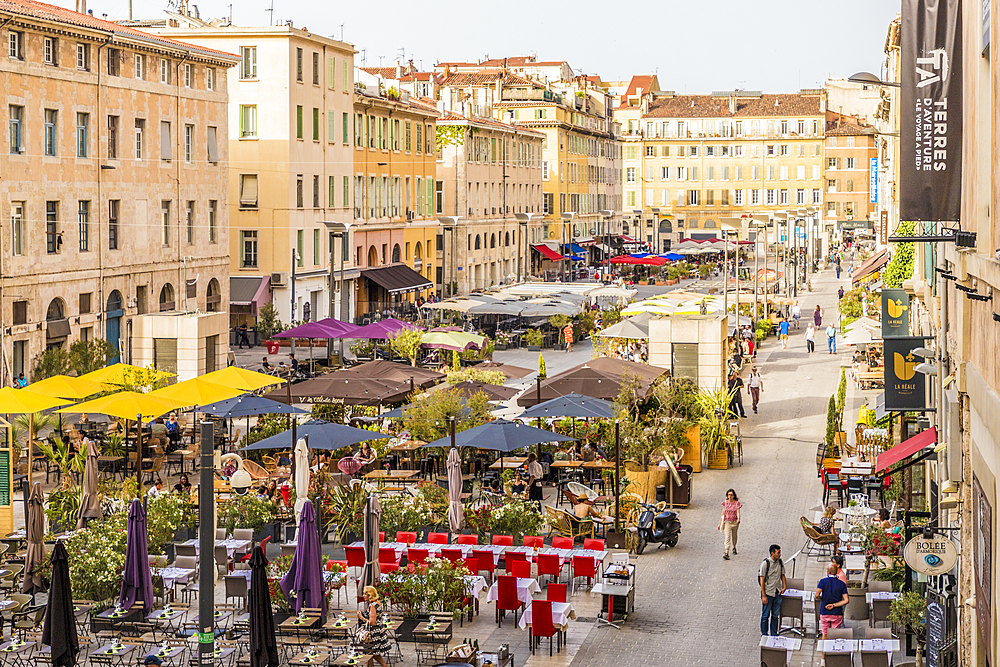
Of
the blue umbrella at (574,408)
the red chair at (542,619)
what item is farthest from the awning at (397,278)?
the red chair at (542,619)

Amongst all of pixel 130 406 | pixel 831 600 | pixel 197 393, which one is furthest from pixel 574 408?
pixel 831 600

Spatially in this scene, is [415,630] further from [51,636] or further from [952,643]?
[952,643]

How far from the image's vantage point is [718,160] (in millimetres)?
134000

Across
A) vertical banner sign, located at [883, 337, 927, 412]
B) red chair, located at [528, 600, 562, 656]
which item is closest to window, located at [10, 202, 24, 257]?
red chair, located at [528, 600, 562, 656]

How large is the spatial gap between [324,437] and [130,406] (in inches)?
161

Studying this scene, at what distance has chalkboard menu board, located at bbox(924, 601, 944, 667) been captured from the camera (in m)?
13.6

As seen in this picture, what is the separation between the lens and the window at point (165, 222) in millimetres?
46094

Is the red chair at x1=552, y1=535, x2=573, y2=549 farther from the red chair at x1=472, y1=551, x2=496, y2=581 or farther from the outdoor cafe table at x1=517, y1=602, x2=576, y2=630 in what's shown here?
the outdoor cafe table at x1=517, y1=602, x2=576, y2=630

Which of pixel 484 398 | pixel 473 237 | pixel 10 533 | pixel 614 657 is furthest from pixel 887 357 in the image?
pixel 473 237

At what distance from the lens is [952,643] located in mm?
13492

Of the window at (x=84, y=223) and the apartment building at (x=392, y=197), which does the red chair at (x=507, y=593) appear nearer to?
the window at (x=84, y=223)

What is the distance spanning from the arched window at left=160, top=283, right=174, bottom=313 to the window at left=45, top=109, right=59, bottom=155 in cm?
781

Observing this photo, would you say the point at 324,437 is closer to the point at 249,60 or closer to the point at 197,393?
the point at 197,393

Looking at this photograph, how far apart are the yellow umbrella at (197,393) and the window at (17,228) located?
38.5 feet
